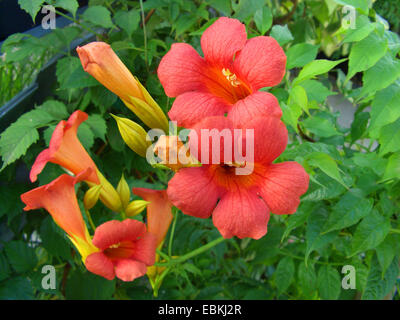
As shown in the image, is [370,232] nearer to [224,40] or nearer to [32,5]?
[224,40]

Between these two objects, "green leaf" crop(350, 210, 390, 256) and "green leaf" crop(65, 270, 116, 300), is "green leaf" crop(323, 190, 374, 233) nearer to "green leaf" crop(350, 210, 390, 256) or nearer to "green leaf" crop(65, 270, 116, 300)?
"green leaf" crop(350, 210, 390, 256)

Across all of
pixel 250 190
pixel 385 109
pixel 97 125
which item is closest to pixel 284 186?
pixel 250 190

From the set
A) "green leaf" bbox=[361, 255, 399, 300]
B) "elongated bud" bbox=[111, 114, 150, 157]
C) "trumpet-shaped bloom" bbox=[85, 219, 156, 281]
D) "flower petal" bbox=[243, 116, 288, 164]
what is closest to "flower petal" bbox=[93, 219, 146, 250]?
"trumpet-shaped bloom" bbox=[85, 219, 156, 281]

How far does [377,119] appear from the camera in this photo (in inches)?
21.8

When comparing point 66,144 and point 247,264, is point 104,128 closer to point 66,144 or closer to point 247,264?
point 66,144

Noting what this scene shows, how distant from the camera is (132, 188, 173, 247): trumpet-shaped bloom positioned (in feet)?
2.02

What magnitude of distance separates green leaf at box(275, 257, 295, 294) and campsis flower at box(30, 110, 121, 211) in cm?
50

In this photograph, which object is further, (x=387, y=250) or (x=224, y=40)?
(x=387, y=250)

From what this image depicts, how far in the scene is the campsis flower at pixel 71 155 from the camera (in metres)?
0.47

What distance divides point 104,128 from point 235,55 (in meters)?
0.40

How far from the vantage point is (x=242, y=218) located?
0.39 meters

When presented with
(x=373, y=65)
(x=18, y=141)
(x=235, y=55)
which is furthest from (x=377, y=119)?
(x=18, y=141)

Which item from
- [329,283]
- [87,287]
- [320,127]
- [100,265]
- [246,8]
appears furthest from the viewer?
[87,287]

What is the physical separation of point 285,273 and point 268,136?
607 mm
